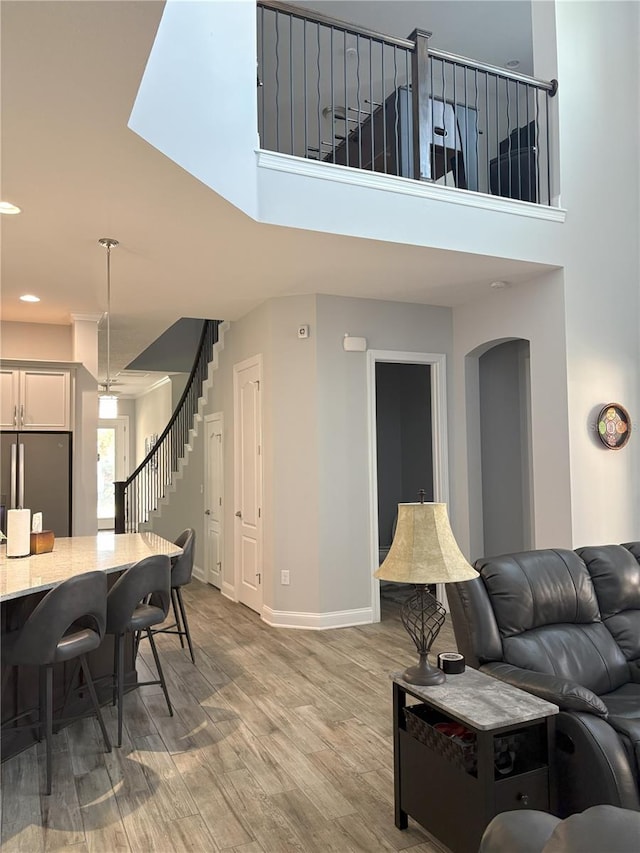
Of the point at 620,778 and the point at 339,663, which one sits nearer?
the point at 620,778

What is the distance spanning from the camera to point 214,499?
749 cm

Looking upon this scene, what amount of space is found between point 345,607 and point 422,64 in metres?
4.43

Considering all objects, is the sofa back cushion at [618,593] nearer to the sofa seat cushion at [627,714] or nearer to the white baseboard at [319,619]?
the sofa seat cushion at [627,714]

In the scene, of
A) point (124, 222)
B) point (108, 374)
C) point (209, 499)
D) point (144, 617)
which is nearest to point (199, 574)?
point (209, 499)

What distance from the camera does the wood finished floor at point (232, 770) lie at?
100 inches

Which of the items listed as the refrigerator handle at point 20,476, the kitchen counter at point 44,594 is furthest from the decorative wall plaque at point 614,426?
the refrigerator handle at point 20,476

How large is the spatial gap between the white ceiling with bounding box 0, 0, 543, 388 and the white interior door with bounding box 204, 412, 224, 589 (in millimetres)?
1338

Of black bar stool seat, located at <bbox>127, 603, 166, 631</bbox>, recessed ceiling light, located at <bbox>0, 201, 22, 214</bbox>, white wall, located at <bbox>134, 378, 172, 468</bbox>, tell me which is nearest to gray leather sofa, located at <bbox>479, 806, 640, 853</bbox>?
black bar stool seat, located at <bbox>127, 603, 166, 631</bbox>

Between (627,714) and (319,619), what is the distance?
3.32m

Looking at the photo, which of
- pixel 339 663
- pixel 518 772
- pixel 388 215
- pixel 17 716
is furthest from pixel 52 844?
pixel 388 215

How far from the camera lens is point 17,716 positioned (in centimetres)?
327

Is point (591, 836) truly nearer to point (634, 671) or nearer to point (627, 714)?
point (627, 714)

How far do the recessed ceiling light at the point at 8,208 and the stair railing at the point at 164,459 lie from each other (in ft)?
14.1

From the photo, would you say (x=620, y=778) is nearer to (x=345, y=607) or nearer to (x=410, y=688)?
(x=410, y=688)
